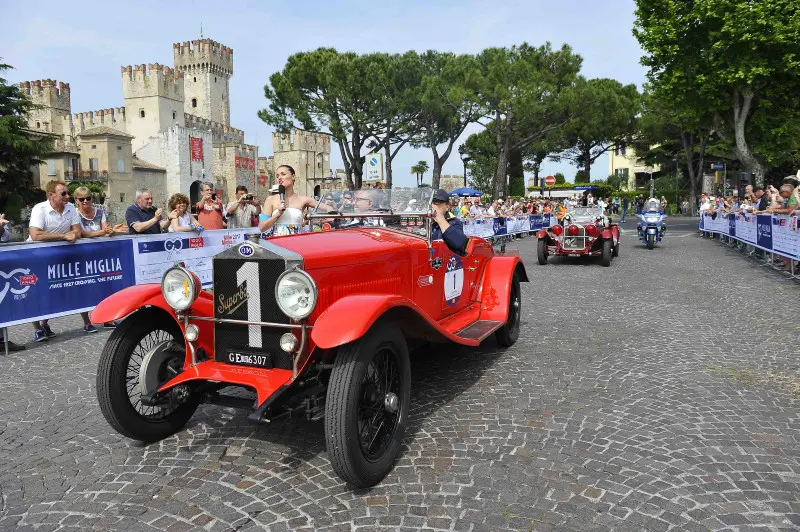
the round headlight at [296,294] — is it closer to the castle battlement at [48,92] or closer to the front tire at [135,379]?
the front tire at [135,379]

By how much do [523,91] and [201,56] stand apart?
5613cm

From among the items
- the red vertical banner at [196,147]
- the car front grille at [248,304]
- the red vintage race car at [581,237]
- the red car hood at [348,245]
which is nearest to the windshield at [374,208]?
the red car hood at [348,245]

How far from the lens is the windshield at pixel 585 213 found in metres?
13.7

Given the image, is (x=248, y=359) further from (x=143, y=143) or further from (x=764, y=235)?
(x=143, y=143)

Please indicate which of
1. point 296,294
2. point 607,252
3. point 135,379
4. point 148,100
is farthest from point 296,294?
point 148,100

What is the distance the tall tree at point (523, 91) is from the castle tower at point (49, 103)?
4652 cm

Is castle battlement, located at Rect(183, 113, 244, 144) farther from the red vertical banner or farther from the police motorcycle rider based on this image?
the police motorcycle rider

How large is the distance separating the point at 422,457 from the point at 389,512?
61cm

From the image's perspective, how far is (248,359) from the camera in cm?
346

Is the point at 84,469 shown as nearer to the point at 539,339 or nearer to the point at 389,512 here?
the point at 389,512

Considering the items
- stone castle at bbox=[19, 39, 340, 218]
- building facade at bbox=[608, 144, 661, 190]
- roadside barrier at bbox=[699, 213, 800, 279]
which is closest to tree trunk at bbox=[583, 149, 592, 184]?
building facade at bbox=[608, 144, 661, 190]

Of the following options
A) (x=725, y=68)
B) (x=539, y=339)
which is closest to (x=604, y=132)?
(x=725, y=68)

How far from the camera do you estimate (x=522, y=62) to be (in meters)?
33.0

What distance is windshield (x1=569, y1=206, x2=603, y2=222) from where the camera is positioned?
1372cm
